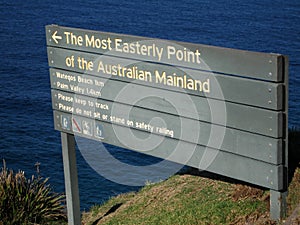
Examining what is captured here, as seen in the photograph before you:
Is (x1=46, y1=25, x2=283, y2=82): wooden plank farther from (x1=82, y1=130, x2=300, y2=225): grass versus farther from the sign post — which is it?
(x1=82, y1=130, x2=300, y2=225): grass

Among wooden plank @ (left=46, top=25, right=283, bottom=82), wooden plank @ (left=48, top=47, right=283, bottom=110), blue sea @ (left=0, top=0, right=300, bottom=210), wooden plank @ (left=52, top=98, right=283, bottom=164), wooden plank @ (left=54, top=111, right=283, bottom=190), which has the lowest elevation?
blue sea @ (left=0, top=0, right=300, bottom=210)

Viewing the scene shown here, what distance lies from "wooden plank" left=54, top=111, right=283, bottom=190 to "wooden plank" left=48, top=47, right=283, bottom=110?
647 mm

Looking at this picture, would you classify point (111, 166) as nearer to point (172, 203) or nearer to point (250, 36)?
point (172, 203)

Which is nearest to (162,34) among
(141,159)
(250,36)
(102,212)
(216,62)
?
(250,36)

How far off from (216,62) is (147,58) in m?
1.09

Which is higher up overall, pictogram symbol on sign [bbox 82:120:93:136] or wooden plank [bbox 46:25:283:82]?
wooden plank [bbox 46:25:283:82]

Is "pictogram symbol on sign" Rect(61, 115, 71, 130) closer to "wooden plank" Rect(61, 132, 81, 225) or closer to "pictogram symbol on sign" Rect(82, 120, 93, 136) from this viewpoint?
"wooden plank" Rect(61, 132, 81, 225)

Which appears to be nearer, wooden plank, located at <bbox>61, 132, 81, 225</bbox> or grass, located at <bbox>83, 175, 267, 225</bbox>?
grass, located at <bbox>83, 175, 267, 225</bbox>

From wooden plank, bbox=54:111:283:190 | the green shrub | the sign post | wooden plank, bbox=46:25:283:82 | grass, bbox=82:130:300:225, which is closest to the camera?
wooden plank, bbox=46:25:283:82

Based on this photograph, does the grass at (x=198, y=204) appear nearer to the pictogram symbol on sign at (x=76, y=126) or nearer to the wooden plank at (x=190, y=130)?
the wooden plank at (x=190, y=130)

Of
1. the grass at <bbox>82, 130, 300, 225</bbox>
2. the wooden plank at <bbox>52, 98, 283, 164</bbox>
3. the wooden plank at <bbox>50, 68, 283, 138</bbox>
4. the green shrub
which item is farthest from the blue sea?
the wooden plank at <bbox>52, 98, 283, 164</bbox>

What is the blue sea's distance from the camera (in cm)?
2775

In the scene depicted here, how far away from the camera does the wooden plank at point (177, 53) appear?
7273 millimetres

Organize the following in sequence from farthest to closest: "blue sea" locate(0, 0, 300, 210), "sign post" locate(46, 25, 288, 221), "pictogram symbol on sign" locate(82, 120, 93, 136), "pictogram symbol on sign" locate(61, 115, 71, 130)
Result: "blue sea" locate(0, 0, 300, 210), "pictogram symbol on sign" locate(61, 115, 71, 130), "pictogram symbol on sign" locate(82, 120, 93, 136), "sign post" locate(46, 25, 288, 221)
